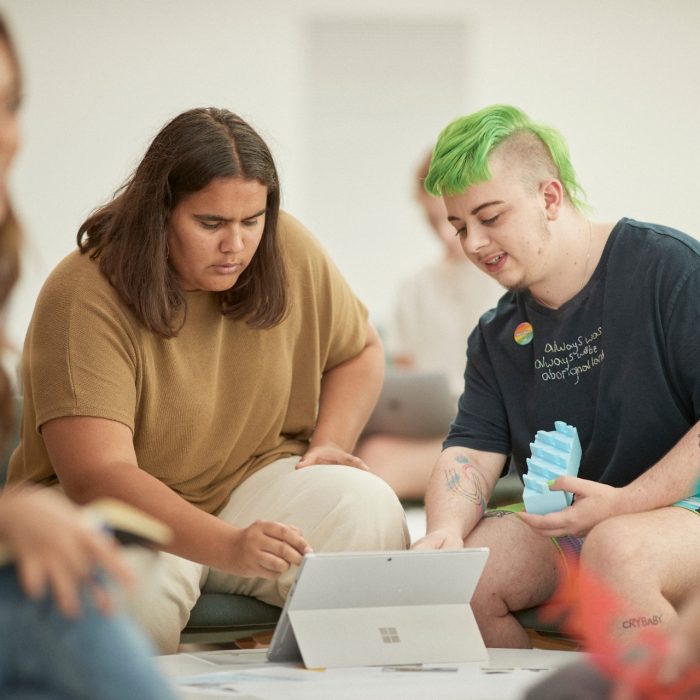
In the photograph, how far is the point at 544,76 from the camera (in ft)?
18.8

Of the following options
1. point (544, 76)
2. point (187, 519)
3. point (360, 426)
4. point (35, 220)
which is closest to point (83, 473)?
point (187, 519)

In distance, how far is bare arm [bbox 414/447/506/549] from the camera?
5.66 ft

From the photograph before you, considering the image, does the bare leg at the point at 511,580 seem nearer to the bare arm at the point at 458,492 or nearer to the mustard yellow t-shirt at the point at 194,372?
the bare arm at the point at 458,492

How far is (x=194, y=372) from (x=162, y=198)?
27cm

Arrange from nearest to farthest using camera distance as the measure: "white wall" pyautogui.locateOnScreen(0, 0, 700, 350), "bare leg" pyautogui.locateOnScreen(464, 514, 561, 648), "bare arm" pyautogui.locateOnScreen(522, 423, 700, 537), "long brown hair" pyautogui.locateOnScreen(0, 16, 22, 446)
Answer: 1. "long brown hair" pyautogui.locateOnScreen(0, 16, 22, 446)
2. "bare arm" pyautogui.locateOnScreen(522, 423, 700, 537)
3. "bare leg" pyautogui.locateOnScreen(464, 514, 561, 648)
4. "white wall" pyautogui.locateOnScreen(0, 0, 700, 350)

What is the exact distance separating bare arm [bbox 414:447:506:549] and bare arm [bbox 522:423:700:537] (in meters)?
0.16

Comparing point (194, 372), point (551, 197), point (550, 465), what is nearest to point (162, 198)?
point (194, 372)

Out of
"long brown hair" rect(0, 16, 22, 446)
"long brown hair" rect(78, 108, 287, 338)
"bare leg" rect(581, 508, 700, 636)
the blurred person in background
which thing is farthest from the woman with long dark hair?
the blurred person in background

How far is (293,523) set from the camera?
1.75 meters

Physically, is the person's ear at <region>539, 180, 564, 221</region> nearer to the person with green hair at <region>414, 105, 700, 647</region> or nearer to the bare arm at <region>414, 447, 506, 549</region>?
the person with green hair at <region>414, 105, 700, 647</region>

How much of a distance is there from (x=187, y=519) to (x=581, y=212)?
78cm

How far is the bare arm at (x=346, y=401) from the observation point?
1945 millimetres

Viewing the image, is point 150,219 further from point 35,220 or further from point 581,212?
point 35,220

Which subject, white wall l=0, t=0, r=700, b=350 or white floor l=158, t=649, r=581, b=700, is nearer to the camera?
white floor l=158, t=649, r=581, b=700
